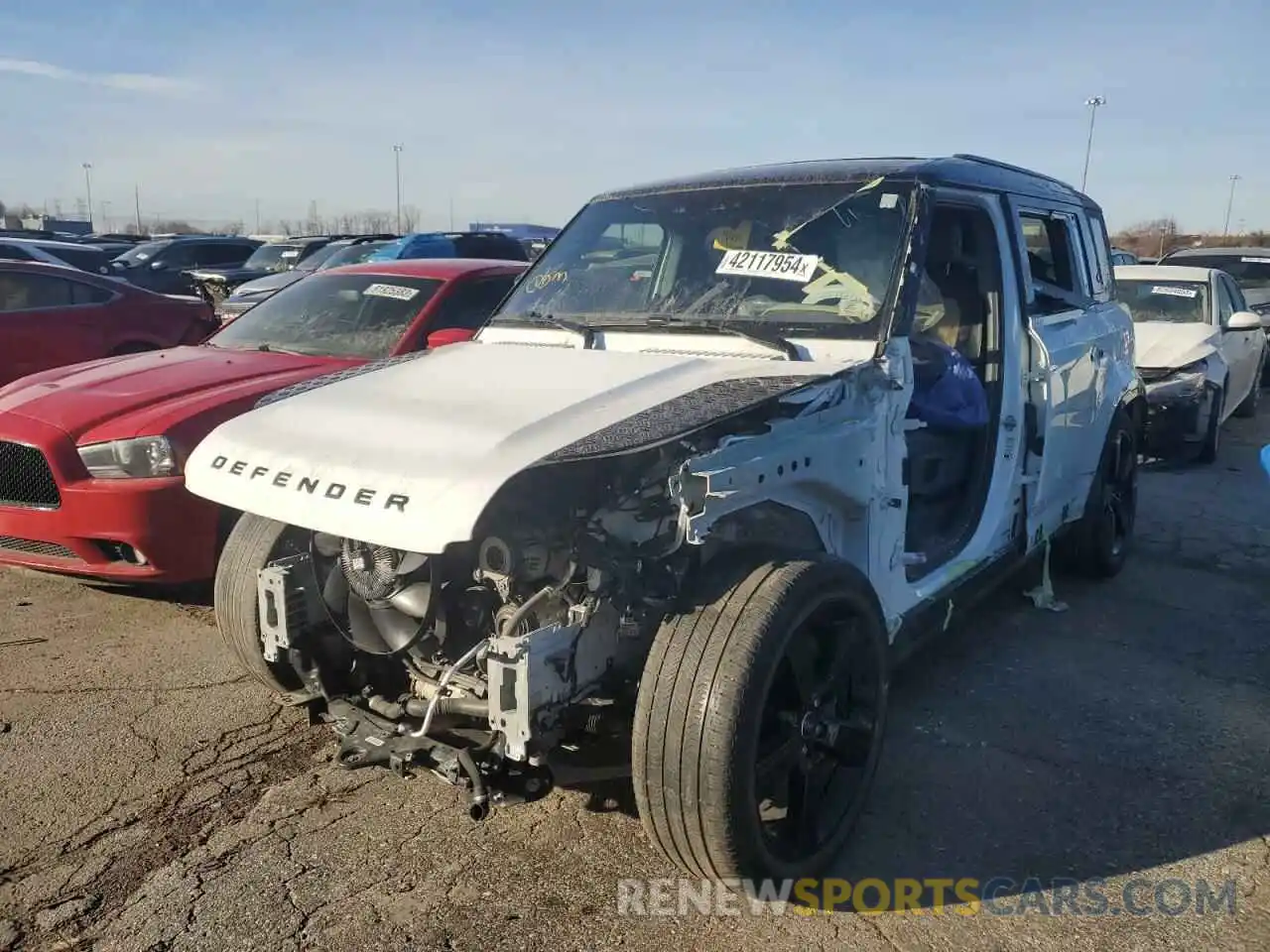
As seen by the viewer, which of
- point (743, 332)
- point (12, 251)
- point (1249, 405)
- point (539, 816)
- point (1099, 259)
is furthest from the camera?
point (12, 251)

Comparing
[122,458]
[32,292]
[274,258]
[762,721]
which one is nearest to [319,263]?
[274,258]

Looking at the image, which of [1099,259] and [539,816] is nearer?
[539,816]

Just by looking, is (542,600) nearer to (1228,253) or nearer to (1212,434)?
(1212,434)

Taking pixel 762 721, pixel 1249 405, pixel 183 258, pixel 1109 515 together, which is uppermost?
pixel 183 258

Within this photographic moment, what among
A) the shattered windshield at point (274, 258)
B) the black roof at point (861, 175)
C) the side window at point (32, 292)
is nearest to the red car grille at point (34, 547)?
the black roof at point (861, 175)

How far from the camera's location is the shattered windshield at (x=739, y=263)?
350cm

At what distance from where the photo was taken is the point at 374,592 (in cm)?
289

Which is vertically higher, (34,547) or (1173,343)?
(1173,343)

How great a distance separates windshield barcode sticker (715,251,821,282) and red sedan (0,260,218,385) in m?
6.50

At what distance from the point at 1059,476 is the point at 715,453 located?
2.77 meters

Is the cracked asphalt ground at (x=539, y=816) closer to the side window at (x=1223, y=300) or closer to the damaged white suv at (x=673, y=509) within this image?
the damaged white suv at (x=673, y=509)

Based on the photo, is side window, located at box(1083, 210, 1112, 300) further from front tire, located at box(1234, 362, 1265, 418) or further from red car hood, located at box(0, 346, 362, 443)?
front tire, located at box(1234, 362, 1265, 418)

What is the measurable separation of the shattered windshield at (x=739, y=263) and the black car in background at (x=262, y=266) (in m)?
14.1

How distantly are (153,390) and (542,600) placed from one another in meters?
3.15
